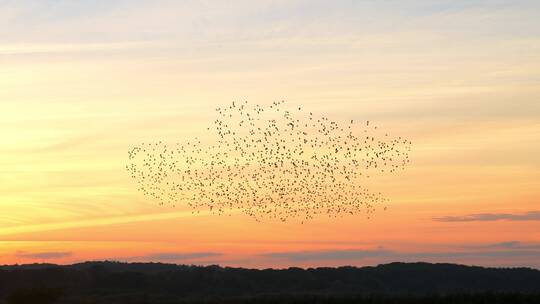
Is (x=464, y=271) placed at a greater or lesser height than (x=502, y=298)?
greater

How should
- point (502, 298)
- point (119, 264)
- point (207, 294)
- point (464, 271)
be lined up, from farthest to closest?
point (119, 264), point (464, 271), point (207, 294), point (502, 298)

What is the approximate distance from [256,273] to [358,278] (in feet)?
43.6

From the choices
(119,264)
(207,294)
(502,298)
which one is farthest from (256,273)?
(502,298)

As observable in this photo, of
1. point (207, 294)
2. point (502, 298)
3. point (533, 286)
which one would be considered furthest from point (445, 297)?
point (533, 286)

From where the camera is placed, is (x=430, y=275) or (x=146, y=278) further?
(x=430, y=275)

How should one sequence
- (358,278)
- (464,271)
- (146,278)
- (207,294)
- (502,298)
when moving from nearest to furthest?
(502,298) < (207,294) < (146,278) < (358,278) < (464,271)

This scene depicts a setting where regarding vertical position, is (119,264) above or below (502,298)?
above

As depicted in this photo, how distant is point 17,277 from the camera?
128125mm

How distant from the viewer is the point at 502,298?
260ft

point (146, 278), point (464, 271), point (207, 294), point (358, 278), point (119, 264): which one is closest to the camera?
point (207, 294)

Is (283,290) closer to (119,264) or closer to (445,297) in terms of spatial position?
(445,297)

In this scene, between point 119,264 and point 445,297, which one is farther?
point 119,264

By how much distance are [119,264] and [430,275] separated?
53238 millimetres

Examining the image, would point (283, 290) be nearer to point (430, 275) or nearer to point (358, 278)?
point (358, 278)
